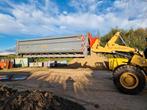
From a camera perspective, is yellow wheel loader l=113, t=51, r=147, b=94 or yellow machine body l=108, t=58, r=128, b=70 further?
yellow machine body l=108, t=58, r=128, b=70

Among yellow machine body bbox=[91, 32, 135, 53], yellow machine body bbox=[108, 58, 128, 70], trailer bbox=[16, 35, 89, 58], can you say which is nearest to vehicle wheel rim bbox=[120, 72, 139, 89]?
yellow machine body bbox=[108, 58, 128, 70]

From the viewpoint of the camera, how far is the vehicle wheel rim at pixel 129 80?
26.9ft

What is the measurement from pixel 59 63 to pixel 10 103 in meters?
16.2

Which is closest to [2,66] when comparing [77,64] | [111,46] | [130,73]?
[77,64]

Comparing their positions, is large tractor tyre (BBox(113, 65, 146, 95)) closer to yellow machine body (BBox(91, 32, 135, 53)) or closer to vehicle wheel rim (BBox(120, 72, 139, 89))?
vehicle wheel rim (BBox(120, 72, 139, 89))

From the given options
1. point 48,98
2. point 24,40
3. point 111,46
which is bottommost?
point 48,98

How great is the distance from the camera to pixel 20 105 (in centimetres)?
520

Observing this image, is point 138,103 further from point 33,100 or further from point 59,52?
point 59,52

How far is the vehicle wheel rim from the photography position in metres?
8.19

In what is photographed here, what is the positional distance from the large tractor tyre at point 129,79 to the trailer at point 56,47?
6854 millimetres

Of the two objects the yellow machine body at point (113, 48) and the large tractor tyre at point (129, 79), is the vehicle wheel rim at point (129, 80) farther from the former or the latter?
the yellow machine body at point (113, 48)

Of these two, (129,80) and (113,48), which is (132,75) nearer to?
(129,80)

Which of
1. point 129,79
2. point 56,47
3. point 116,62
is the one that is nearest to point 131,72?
point 129,79

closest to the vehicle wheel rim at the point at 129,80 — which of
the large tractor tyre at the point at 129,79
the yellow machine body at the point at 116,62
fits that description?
the large tractor tyre at the point at 129,79
